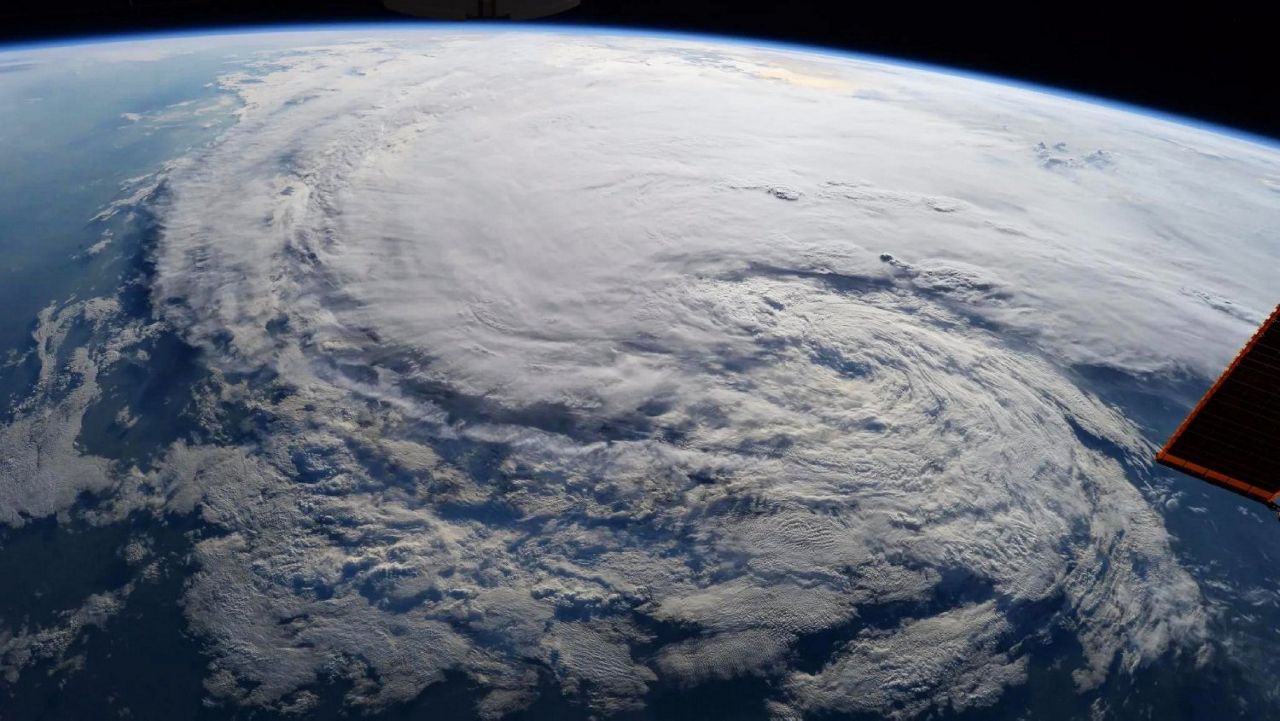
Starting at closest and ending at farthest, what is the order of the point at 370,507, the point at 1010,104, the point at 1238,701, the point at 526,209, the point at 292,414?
the point at 1238,701, the point at 370,507, the point at 292,414, the point at 526,209, the point at 1010,104

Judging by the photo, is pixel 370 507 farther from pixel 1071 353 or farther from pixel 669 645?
pixel 1071 353

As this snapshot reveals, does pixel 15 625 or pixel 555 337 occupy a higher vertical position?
pixel 555 337

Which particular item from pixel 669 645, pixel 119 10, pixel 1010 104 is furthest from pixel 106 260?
pixel 1010 104

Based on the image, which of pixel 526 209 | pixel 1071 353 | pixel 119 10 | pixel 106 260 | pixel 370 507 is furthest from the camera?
pixel 119 10

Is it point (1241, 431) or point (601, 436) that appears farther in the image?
point (601, 436)

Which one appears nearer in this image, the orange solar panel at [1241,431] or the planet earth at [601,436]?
the planet earth at [601,436]
